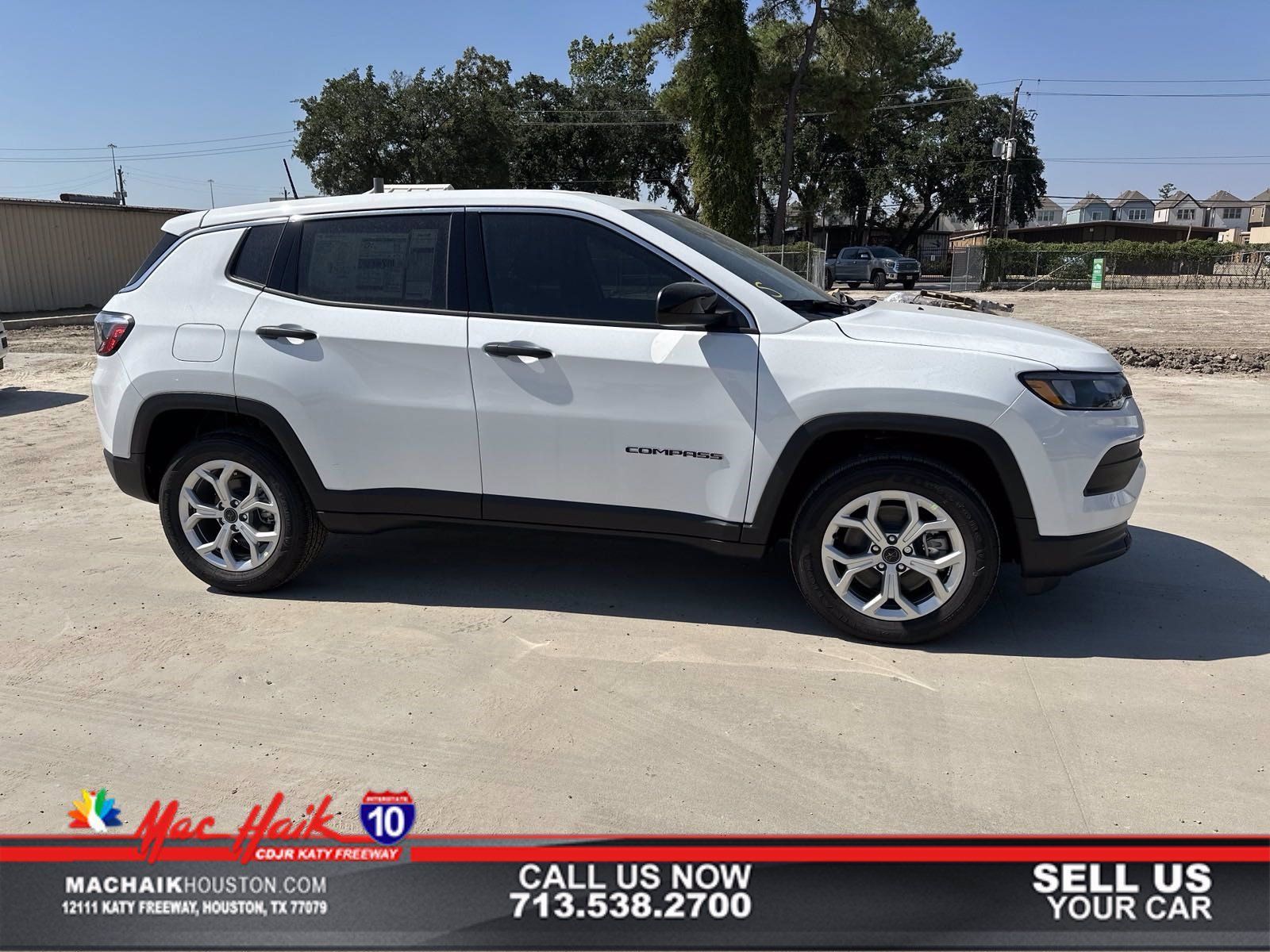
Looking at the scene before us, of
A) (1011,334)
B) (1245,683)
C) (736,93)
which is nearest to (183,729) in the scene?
(1011,334)

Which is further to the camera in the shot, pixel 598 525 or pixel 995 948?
pixel 598 525

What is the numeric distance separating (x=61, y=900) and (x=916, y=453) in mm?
3255

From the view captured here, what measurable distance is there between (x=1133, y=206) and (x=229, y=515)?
132963mm

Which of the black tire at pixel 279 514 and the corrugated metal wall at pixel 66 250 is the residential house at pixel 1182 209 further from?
the black tire at pixel 279 514

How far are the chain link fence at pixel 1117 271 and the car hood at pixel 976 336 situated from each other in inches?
1464

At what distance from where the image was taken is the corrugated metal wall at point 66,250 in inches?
875

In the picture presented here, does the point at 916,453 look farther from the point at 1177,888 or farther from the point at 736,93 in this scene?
the point at 736,93

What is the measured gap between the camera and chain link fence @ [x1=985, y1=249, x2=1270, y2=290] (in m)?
39.2

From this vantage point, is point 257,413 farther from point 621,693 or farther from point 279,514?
point 621,693

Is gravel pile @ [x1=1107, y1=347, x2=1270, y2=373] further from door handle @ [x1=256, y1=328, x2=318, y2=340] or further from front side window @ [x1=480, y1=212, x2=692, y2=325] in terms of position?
door handle @ [x1=256, y1=328, x2=318, y2=340]

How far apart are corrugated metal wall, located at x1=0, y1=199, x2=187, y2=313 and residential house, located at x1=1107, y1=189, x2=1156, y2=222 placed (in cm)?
11394

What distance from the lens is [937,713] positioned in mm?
3520

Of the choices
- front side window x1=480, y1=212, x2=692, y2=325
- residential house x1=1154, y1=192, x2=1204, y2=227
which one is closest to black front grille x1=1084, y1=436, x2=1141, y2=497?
front side window x1=480, y1=212, x2=692, y2=325

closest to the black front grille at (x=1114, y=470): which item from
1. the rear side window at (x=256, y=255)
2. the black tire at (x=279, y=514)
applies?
the black tire at (x=279, y=514)
